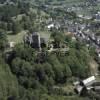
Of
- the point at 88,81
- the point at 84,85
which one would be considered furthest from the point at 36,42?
the point at 84,85

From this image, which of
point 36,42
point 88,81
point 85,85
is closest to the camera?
point 85,85

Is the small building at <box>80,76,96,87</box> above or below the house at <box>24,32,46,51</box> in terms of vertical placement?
below

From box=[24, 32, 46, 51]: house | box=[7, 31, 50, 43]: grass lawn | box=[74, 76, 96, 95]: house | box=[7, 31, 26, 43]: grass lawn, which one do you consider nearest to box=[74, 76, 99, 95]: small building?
box=[74, 76, 96, 95]: house

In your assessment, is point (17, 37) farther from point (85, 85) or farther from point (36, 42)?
point (85, 85)

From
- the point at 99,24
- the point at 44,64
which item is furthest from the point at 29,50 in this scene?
the point at 99,24

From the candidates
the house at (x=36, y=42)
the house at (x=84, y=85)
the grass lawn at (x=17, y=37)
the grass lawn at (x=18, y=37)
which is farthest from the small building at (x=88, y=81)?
the grass lawn at (x=17, y=37)

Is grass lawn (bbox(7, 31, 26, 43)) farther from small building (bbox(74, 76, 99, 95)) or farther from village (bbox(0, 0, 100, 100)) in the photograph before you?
small building (bbox(74, 76, 99, 95))

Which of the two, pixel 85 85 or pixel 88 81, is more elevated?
pixel 88 81

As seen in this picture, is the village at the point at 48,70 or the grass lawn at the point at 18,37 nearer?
the village at the point at 48,70

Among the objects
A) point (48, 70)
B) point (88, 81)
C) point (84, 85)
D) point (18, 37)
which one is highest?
point (18, 37)

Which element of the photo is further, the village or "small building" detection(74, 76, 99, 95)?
"small building" detection(74, 76, 99, 95)

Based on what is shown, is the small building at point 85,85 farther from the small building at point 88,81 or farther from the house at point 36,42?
the house at point 36,42
